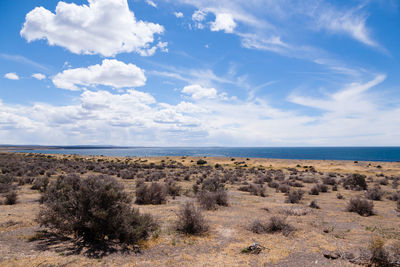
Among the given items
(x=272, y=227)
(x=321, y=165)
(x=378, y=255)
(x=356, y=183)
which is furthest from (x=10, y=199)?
(x=321, y=165)

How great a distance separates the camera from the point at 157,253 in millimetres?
7051

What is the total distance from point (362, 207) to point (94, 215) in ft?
46.3

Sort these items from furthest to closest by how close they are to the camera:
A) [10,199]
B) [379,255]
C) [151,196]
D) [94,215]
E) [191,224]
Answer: [151,196], [10,199], [191,224], [94,215], [379,255]

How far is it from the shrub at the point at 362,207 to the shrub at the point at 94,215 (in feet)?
40.8

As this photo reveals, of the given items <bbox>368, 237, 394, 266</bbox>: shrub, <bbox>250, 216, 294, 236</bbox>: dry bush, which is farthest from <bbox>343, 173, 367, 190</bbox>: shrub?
<bbox>368, 237, 394, 266</bbox>: shrub

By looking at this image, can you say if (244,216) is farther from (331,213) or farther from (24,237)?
(24,237)

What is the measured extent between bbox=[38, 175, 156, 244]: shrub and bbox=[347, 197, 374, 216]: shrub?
1242cm

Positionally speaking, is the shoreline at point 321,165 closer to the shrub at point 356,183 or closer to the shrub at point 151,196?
the shrub at point 356,183

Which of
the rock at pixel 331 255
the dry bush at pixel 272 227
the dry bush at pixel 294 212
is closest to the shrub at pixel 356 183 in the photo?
the dry bush at pixel 294 212

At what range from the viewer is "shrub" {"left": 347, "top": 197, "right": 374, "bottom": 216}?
12.4 meters

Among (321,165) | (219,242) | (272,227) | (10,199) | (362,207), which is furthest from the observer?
(321,165)

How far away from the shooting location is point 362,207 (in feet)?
41.4

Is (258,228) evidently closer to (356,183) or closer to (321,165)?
(356,183)

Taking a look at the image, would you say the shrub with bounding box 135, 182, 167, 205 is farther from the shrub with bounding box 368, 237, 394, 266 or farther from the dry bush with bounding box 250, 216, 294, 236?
the shrub with bounding box 368, 237, 394, 266
